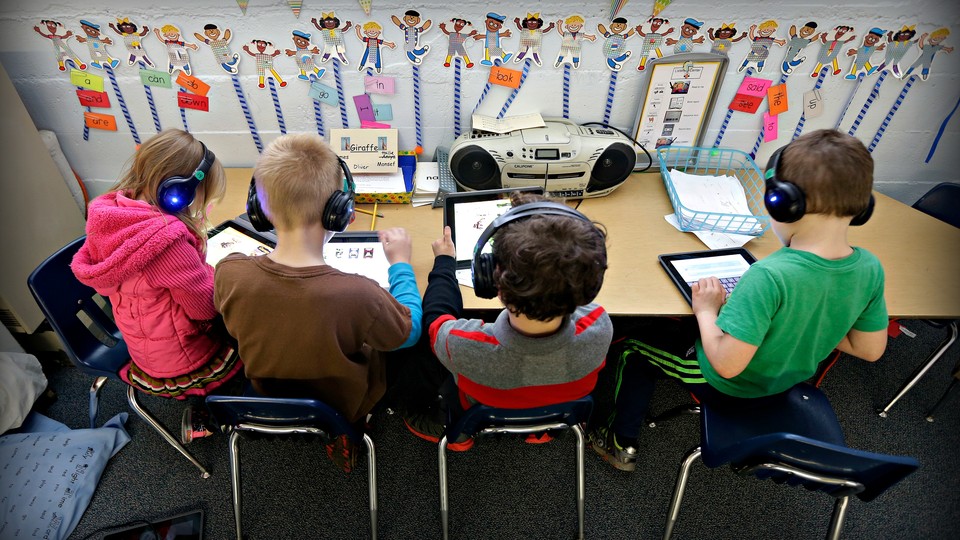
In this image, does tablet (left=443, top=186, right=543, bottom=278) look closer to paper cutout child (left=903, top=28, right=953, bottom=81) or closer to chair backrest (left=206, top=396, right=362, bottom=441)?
chair backrest (left=206, top=396, right=362, bottom=441)

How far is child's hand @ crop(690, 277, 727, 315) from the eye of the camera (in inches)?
45.3

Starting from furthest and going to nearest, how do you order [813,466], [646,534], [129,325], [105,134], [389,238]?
1. [105,134]
2. [646,534]
3. [389,238]
4. [129,325]
5. [813,466]

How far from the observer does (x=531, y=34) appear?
1.47 metres

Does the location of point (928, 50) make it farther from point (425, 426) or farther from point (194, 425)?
point (194, 425)

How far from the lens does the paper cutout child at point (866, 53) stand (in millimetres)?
1466

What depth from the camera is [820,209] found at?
0.93 meters

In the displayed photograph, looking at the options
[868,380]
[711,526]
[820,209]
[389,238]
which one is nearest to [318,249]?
[389,238]

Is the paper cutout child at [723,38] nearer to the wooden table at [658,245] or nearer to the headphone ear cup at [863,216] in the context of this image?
the wooden table at [658,245]

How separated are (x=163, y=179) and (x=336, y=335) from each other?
558mm

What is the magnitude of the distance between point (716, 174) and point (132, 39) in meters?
1.96

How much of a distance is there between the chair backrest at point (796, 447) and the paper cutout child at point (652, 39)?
1066 mm

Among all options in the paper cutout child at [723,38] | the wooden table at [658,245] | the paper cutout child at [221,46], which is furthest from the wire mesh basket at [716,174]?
the paper cutout child at [221,46]

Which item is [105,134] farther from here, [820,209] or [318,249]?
[820,209]

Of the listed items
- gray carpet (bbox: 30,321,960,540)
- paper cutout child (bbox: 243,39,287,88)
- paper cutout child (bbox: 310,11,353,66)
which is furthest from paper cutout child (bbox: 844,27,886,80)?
paper cutout child (bbox: 243,39,287,88)
